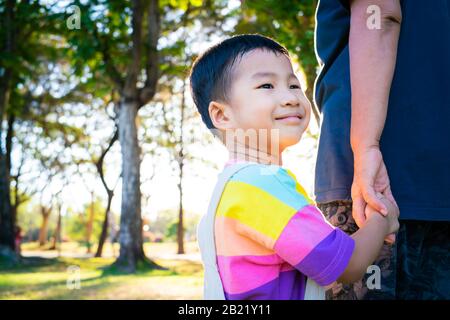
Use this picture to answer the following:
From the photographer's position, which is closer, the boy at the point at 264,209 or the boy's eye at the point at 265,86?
the boy at the point at 264,209

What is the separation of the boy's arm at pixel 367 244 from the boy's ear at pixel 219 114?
54 centimetres

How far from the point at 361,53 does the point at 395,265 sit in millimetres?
682

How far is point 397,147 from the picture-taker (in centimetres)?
170

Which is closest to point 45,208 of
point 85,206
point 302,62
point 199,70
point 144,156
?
point 85,206

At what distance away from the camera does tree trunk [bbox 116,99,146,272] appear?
1269 cm

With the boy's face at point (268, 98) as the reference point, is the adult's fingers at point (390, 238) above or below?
below

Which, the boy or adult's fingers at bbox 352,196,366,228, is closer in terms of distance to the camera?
the boy

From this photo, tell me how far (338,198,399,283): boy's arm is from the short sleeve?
0.10 ft

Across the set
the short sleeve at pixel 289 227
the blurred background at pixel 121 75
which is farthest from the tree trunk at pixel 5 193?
the short sleeve at pixel 289 227

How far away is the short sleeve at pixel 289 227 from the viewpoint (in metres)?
1.41

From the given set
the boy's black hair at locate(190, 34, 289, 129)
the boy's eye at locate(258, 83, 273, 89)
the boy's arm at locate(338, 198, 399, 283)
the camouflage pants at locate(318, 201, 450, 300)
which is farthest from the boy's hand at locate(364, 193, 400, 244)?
the boy's black hair at locate(190, 34, 289, 129)

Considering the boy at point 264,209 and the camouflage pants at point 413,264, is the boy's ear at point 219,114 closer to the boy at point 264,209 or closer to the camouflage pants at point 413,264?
the boy at point 264,209

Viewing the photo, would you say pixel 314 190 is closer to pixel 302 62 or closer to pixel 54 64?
pixel 302 62

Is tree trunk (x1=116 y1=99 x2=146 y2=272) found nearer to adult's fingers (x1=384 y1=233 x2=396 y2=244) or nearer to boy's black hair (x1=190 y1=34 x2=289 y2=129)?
boy's black hair (x1=190 y1=34 x2=289 y2=129)
